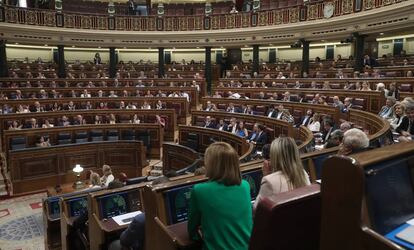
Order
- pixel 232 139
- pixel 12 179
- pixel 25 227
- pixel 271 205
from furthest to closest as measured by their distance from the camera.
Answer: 1. pixel 232 139
2. pixel 12 179
3. pixel 25 227
4. pixel 271 205

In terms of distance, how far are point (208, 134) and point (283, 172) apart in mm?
7268

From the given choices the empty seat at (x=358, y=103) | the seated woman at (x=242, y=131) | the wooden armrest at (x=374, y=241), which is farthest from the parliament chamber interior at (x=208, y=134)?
the seated woman at (x=242, y=131)

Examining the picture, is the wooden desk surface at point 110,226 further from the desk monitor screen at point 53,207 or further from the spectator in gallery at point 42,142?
the spectator in gallery at point 42,142

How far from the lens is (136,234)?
8.52 feet

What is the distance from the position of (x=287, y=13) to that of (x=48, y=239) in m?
12.6

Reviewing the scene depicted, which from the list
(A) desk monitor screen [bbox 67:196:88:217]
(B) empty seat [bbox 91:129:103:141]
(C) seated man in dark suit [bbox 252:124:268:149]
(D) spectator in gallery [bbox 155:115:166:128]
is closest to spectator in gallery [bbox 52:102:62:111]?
(B) empty seat [bbox 91:129:103:141]

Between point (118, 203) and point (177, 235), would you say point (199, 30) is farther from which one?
point (177, 235)

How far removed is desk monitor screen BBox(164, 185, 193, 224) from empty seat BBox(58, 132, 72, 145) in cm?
761

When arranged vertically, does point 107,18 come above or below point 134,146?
above

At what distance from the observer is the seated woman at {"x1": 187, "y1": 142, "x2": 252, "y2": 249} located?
5.76 ft

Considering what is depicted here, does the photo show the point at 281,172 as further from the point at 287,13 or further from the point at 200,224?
the point at 287,13

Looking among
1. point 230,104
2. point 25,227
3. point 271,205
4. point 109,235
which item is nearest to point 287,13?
point 230,104

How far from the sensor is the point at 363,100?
8.37m

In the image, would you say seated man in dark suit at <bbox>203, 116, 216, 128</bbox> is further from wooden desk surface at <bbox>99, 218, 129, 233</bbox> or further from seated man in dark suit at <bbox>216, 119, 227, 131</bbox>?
wooden desk surface at <bbox>99, 218, 129, 233</bbox>
